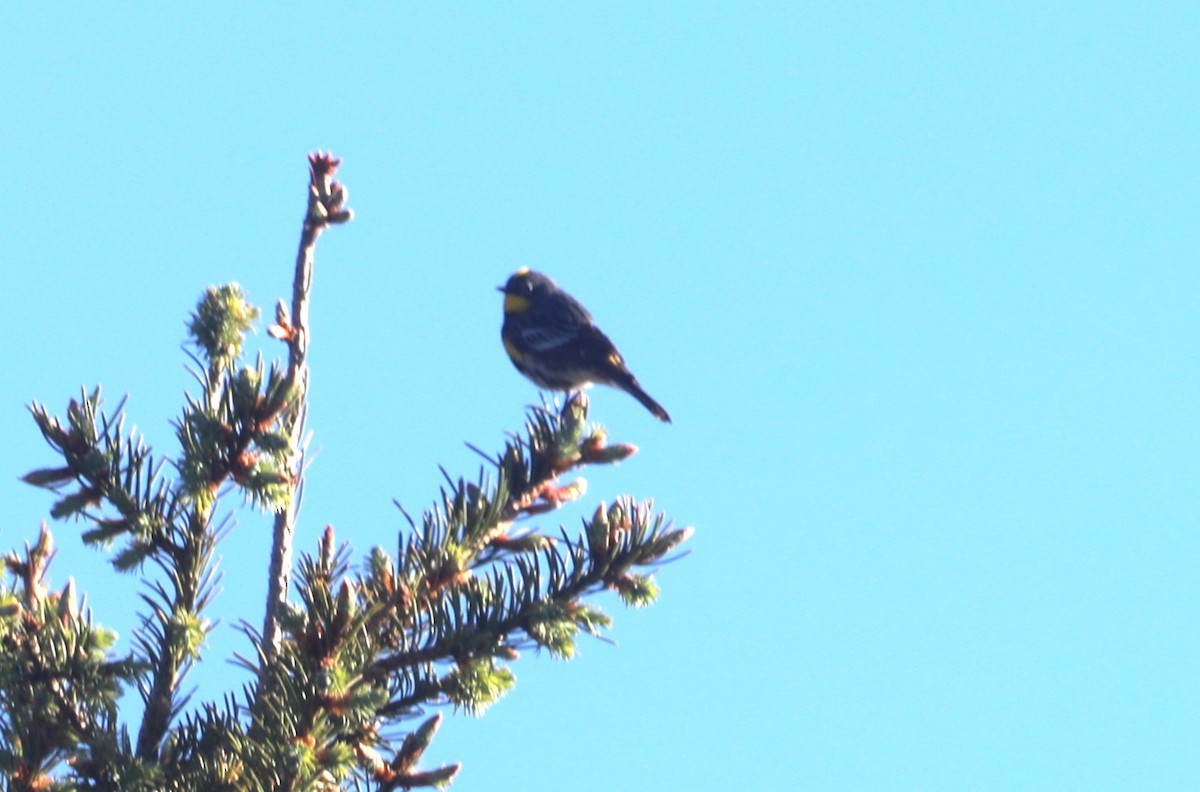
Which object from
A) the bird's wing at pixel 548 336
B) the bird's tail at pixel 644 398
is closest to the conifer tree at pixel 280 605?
the bird's tail at pixel 644 398

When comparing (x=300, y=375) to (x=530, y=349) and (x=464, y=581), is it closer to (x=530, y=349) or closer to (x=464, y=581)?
(x=464, y=581)

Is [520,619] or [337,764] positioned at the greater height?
[520,619]

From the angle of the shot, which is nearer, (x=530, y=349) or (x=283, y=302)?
(x=283, y=302)

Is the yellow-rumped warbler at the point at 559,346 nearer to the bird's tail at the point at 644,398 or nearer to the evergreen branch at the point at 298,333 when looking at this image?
the bird's tail at the point at 644,398

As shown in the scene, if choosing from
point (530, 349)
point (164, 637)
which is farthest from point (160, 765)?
point (530, 349)

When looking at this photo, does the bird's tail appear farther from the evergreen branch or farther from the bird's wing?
the evergreen branch

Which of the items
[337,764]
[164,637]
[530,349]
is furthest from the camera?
[530,349]

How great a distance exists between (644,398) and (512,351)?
2.05 meters

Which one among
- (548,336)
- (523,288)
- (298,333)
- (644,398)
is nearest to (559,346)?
(548,336)

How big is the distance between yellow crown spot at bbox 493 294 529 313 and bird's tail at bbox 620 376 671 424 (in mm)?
2067

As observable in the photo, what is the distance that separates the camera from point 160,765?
2.87 m

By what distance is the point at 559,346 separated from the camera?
10.8m

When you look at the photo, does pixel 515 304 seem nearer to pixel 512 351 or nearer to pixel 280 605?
pixel 512 351

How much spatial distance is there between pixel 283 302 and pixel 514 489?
2.36 ft
